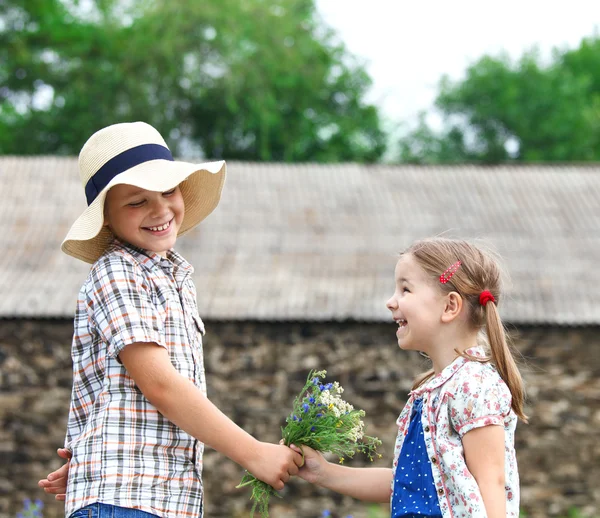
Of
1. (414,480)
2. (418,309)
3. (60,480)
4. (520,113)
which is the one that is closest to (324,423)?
(414,480)

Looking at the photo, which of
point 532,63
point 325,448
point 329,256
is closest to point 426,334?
point 325,448

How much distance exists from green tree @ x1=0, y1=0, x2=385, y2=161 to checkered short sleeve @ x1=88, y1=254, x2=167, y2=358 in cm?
2002

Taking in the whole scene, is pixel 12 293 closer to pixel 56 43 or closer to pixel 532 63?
pixel 56 43

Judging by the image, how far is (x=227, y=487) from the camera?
8672 mm

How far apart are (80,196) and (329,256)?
3.18 meters

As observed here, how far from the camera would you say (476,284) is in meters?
2.42

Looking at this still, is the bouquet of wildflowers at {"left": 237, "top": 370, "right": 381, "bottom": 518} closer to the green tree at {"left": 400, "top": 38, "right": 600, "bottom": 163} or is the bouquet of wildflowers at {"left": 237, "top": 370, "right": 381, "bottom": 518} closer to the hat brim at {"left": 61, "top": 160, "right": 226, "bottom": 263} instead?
the hat brim at {"left": 61, "top": 160, "right": 226, "bottom": 263}

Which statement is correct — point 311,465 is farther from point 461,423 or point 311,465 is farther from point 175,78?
point 175,78

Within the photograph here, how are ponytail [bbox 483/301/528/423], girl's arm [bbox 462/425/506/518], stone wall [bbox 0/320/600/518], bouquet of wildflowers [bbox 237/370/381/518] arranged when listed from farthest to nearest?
1. stone wall [bbox 0/320/600/518]
2. bouquet of wildflowers [bbox 237/370/381/518]
3. ponytail [bbox 483/301/528/423]
4. girl's arm [bbox 462/425/506/518]

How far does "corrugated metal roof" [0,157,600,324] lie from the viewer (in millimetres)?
8727

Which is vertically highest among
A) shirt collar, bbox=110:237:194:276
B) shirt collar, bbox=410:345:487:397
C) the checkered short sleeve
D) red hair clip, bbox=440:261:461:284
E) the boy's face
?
the boy's face

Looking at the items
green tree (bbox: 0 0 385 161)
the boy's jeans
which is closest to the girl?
the boy's jeans

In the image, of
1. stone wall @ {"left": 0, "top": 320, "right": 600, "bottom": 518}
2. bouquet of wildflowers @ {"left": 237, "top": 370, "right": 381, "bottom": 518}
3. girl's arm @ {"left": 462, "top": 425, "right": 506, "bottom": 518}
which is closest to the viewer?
girl's arm @ {"left": 462, "top": 425, "right": 506, "bottom": 518}

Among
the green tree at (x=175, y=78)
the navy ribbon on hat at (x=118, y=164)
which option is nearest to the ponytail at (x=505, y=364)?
the navy ribbon on hat at (x=118, y=164)
